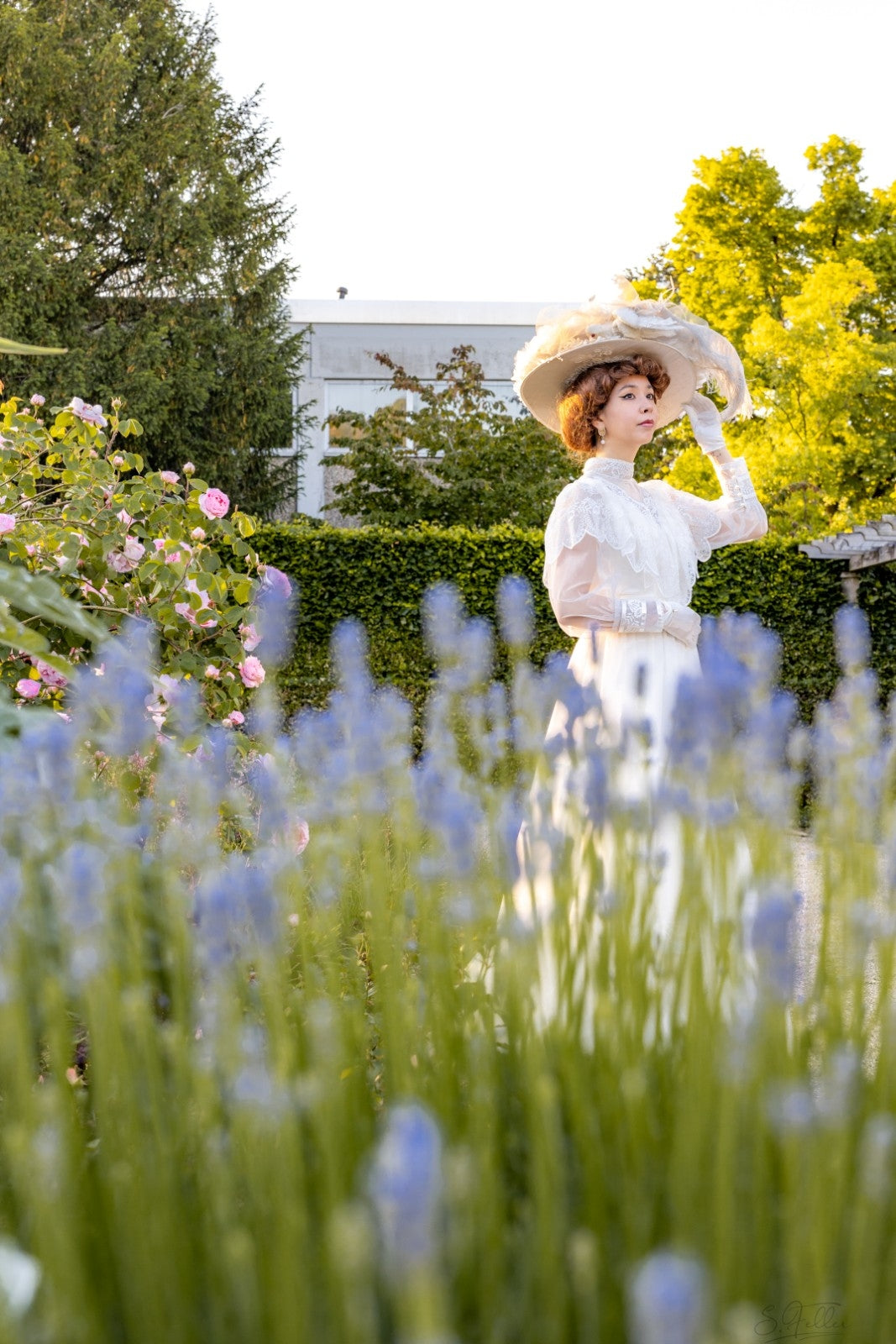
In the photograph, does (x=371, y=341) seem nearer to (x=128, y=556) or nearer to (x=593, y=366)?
(x=128, y=556)

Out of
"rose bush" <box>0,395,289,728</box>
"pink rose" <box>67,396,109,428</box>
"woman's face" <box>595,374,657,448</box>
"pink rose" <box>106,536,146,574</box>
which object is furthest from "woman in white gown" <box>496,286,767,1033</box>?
"pink rose" <box>67,396,109,428</box>

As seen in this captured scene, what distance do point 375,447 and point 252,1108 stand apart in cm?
1551

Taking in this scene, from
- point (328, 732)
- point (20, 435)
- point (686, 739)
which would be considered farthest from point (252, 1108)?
point (20, 435)

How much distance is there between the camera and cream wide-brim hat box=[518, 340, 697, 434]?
3723 millimetres

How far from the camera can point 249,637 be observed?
13.6 ft

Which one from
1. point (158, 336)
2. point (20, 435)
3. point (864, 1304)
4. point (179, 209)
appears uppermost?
point (179, 209)

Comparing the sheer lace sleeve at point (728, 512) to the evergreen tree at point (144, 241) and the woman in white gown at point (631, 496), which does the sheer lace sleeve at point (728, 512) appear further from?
the evergreen tree at point (144, 241)

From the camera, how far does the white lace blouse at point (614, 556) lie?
3.46m

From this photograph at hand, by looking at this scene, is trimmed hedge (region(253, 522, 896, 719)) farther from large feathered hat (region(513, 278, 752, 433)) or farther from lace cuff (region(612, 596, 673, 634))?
lace cuff (region(612, 596, 673, 634))

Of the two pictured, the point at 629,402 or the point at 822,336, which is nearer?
the point at 629,402

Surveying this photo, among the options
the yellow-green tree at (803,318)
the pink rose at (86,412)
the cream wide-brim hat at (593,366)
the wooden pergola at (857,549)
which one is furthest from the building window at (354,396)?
the cream wide-brim hat at (593,366)

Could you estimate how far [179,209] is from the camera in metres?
17.8

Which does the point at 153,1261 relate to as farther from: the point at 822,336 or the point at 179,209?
the point at 179,209

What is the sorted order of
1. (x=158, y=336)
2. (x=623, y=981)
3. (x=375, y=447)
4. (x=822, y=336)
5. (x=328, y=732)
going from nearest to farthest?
(x=623, y=981) < (x=328, y=732) < (x=822, y=336) < (x=375, y=447) < (x=158, y=336)
